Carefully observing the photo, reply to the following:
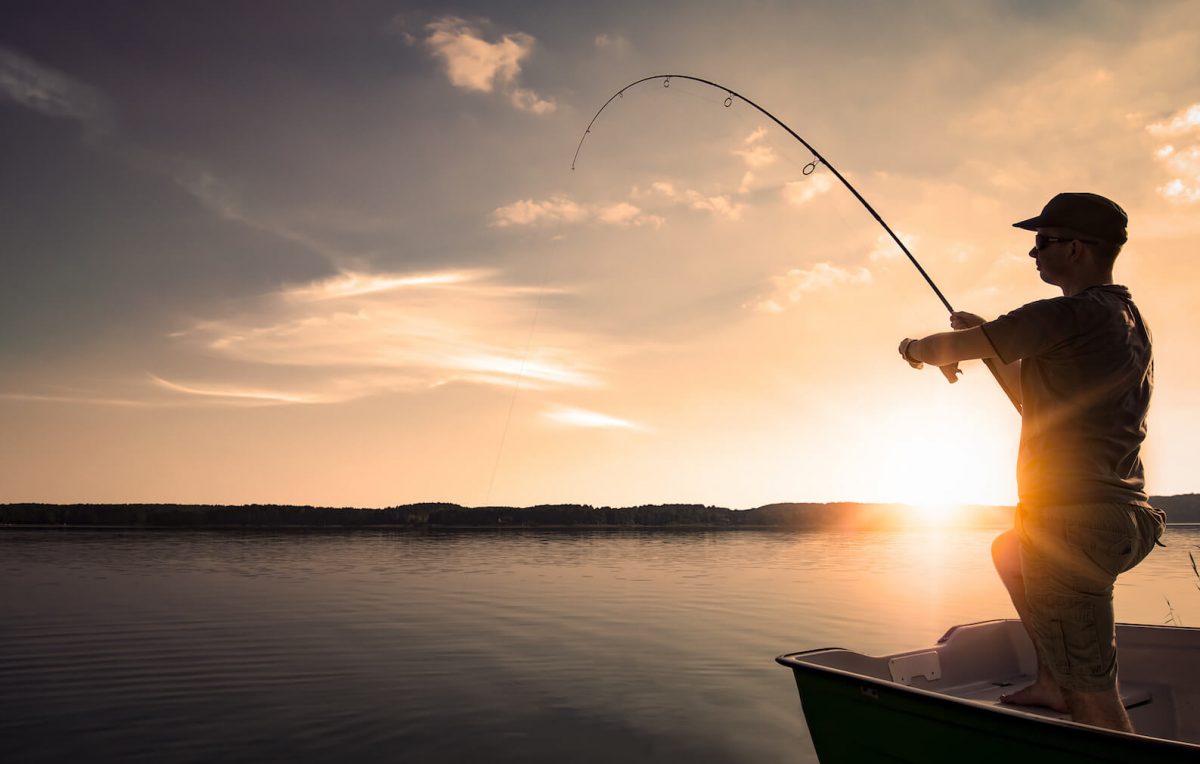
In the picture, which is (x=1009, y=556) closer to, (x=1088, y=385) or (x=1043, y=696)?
(x=1043, y=696)

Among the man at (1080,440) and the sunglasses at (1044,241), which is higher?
the sunglasses at (1044,241)

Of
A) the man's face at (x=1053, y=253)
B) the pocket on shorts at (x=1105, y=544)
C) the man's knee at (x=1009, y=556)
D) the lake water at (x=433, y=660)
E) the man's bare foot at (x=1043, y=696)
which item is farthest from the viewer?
the lake water at (x=433, y=660)

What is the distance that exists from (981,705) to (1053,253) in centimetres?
234

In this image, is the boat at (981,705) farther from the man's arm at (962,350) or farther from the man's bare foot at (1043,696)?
the man's arm at (962,350)

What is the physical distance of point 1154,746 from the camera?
3.30m

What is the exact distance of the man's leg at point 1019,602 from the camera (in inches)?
177

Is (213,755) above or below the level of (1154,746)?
below

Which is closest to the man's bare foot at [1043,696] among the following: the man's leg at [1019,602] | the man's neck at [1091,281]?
the man's leg at [1019,602]

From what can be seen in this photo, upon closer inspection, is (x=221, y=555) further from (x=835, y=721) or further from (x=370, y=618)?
(x=835, y=721)

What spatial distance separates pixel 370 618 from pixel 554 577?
13.5 metres

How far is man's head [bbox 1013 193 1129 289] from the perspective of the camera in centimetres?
366

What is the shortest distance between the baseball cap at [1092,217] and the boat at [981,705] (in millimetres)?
2256

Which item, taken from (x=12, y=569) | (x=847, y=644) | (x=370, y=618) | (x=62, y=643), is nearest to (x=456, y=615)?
(x=370, y=618)

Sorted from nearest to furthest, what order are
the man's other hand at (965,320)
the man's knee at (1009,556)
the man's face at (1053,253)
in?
the man's face at (1053,253), the man's other hand at (965,320), the man's knee at (1009,556)
